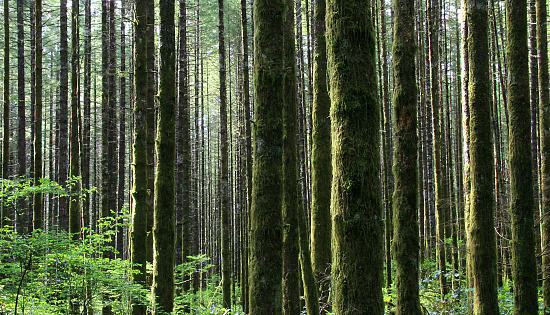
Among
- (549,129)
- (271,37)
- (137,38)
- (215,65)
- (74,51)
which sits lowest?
(549,129)

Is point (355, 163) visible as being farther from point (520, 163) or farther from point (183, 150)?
point (183, 150)

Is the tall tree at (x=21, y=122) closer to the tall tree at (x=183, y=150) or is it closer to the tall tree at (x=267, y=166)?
the tall tree at (x=183, y=150)

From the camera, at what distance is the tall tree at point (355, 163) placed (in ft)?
10.7

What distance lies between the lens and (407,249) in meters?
5.41

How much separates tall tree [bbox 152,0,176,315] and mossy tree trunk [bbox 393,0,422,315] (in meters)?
3.41

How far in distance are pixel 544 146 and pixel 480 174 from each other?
2874 mm

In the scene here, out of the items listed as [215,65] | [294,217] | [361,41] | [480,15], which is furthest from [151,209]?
[215,65]

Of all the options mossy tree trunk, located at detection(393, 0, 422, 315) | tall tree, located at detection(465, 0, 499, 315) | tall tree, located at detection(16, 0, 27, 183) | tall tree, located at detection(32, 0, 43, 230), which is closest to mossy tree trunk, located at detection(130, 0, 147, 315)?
mossy tree trunk, located at detection(393, 0, 422, 315)

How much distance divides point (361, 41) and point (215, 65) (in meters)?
26.6

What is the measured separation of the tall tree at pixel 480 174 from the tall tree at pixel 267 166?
3677 millimetres

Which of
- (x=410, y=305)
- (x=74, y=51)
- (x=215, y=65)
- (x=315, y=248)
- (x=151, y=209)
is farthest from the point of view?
(x=215, y=65)

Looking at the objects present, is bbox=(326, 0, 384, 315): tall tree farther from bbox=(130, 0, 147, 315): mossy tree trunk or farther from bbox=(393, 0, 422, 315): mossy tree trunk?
bbox=(130, 0, 147, 315): mossy tree trunk

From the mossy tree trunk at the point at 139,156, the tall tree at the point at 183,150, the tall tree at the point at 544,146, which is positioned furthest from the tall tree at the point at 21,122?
the tall tree at the point at 544,146

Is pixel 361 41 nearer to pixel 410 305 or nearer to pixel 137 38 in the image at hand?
pixel 410 305
